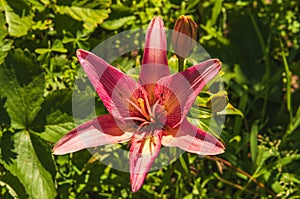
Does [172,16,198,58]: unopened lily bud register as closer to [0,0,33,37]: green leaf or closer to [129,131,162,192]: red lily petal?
[129,131,162,192]: red lily petal

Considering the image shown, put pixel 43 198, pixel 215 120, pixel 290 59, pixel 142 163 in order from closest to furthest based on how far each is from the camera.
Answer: pixel 142 163 → pixel 43 198 → pixel 215 120 → pixel 290 59

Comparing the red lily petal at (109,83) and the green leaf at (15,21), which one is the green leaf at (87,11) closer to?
the green leaf at (15,21)

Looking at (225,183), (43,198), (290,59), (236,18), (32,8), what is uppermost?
(32,8)

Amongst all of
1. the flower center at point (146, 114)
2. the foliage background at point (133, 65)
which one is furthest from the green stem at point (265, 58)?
the flower center at point (146, 114)

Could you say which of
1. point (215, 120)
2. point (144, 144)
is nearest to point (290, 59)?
point (215, 120)

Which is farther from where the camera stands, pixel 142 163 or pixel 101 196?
pixel 101 196

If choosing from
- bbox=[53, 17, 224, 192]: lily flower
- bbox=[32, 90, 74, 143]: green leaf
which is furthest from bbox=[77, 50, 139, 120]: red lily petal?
bbox=[32, 90, 74, 143]: green leaf

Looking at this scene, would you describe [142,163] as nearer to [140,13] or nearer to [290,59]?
[140,13]
